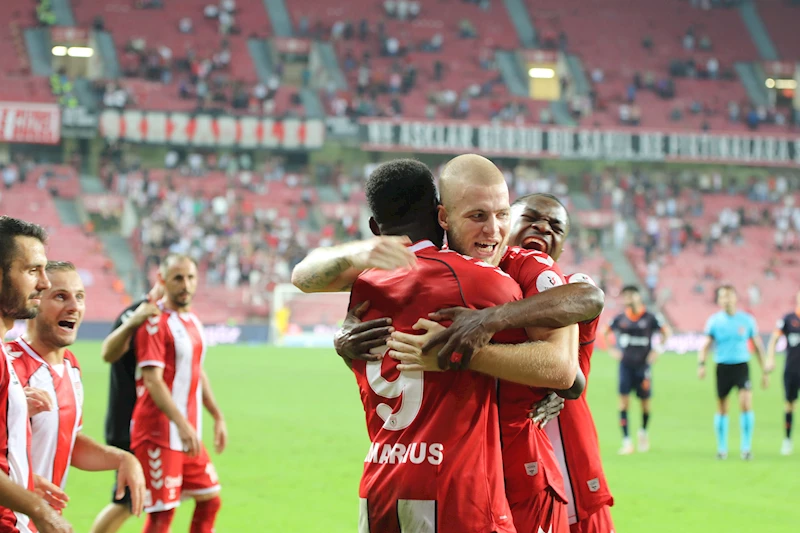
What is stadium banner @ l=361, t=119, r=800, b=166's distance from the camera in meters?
43.0

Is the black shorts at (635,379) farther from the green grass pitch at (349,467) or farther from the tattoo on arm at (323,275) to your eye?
the tattoo on arm at (323,275)

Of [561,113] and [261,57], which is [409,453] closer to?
[561,113]

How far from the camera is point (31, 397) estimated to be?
13.4 feet

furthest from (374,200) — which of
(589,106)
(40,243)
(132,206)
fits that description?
(589,106)

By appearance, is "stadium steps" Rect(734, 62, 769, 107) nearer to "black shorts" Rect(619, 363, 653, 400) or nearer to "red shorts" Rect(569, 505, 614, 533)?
"black shorts" Rect(619, 363, 653, 400)

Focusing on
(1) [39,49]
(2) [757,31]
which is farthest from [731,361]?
(2) [757,31]

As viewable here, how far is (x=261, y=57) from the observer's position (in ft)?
152

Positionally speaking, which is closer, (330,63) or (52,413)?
(52,413)

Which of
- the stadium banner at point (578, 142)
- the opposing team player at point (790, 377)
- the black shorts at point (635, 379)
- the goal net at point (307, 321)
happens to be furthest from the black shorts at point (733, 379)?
the stadium banner at point (578, 142)

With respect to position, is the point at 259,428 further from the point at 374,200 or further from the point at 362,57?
the point at 362,57

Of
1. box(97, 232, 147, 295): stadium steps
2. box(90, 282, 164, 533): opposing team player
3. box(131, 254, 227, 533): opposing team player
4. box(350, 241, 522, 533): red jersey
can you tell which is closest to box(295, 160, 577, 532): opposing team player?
box(350, 241, 522, 533): red jersey

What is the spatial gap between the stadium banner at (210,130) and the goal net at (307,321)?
1144 centimetres

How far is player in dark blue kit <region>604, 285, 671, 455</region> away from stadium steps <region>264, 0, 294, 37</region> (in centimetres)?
3688

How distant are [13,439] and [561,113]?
44.6 m
